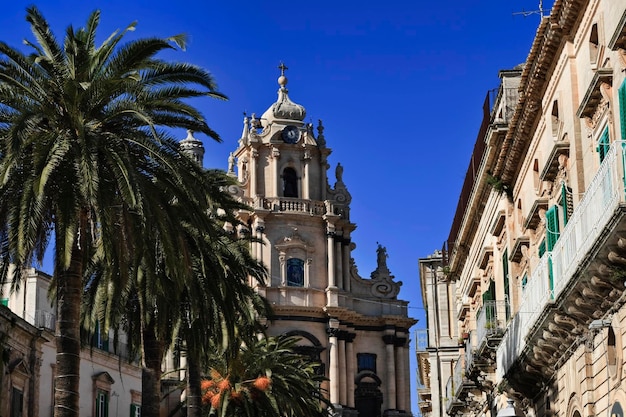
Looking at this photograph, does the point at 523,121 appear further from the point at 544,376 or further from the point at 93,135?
the point at 93,135

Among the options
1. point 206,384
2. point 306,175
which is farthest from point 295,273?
point 206,384

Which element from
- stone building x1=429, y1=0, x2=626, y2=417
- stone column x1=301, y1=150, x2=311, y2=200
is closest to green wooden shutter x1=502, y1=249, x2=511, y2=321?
stone building x1=429, y1=0, x2=626, y2=417

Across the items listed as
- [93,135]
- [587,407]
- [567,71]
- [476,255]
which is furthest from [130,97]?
[476,255]

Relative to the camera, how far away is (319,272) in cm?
8594

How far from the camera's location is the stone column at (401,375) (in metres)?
87.2

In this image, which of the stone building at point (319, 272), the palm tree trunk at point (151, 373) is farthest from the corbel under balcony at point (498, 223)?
the stone building at point (319, 272)

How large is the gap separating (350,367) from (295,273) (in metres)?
7.22

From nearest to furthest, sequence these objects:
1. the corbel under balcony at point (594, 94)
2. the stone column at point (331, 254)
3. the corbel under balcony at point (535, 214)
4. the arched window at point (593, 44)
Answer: the corbel under balcony at point (594, 94), the arched window at point (593, 44), the corbel under balcony at point (535, 214), the stone column at point (331, 254)

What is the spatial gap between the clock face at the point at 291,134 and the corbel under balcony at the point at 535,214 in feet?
181

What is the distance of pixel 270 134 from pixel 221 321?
171 ft

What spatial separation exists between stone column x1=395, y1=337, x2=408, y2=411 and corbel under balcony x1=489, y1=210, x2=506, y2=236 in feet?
163

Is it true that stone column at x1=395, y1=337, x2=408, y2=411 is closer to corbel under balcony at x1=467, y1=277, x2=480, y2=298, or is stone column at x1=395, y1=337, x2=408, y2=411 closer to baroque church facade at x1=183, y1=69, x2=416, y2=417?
baroque church facade at x1=183, y1=69, x2=416, y2=417

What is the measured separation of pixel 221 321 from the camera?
35.8 metres

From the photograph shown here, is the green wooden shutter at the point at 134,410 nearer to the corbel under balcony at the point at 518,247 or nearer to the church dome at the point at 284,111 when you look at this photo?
the church dome at the point at 284,111
